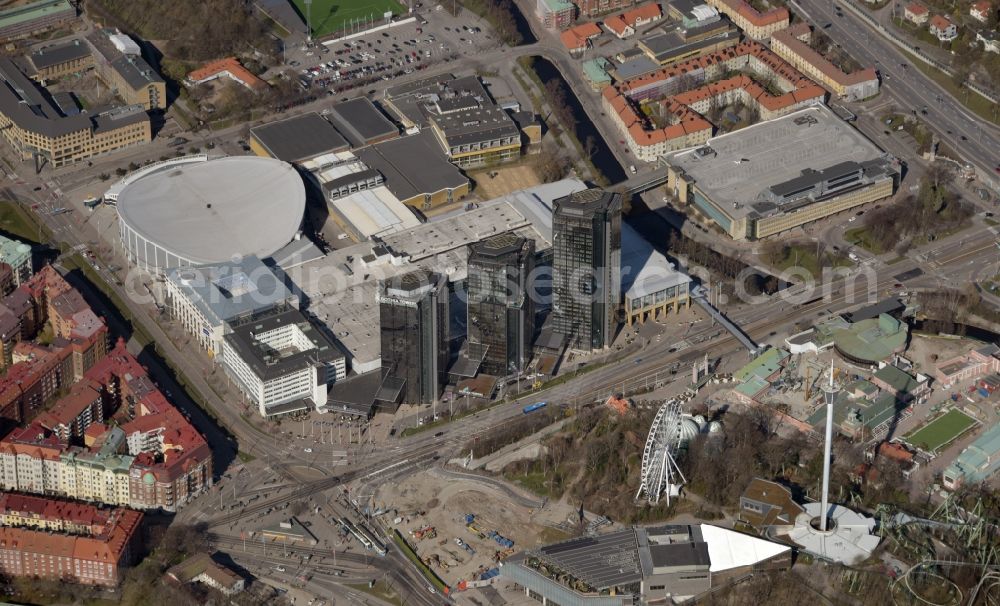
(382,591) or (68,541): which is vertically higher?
(68,541)

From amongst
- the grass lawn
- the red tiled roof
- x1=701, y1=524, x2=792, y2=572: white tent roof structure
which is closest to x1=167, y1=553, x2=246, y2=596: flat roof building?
the red tiled roof

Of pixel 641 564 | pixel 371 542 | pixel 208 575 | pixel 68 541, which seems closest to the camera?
pixel 641 564

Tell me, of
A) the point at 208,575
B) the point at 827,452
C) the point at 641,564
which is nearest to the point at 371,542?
the point at 208,575

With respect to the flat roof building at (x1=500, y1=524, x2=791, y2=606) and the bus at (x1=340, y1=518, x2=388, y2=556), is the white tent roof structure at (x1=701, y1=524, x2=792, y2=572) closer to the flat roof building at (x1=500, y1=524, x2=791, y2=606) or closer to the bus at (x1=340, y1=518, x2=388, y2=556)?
the flat roof building at (x1=500, y1=524, x2=791, y2=606)

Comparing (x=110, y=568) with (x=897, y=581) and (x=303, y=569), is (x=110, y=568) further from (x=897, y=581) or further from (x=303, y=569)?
(x=897, y=581)

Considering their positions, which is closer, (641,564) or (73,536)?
(641,564)

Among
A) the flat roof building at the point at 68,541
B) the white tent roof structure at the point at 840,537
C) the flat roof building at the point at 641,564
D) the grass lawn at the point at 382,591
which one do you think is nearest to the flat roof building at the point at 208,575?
the flat roof building at the point at 68,541

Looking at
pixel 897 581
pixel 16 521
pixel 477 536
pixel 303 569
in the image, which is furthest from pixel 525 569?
pixel 16 521

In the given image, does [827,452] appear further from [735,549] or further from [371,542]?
[371,542]

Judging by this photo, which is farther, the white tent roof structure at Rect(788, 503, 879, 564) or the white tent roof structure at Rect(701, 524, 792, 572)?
the white tent roof structure at Rect(788, 503, 879, 564)
